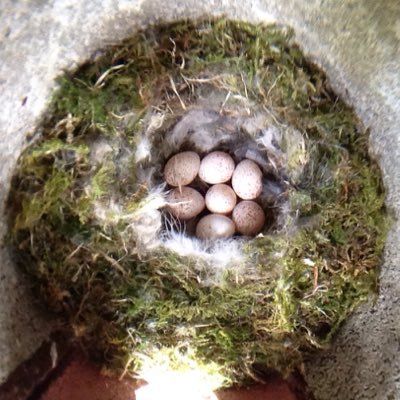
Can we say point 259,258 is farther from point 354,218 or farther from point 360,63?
point 360,63

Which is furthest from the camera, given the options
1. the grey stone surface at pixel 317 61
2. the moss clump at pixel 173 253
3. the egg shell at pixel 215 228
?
the egg shell at pixel 215 228

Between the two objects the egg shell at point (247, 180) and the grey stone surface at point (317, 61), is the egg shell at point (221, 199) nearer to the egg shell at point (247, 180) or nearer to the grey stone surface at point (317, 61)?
the egg shell at point (247, 180)

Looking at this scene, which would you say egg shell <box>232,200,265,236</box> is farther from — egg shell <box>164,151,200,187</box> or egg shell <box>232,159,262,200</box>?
egg shell <box>164,151,200,187</box>

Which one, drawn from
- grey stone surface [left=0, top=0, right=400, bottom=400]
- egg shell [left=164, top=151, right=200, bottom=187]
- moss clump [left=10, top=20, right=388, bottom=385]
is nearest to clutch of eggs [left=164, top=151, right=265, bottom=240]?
egg shell [left=164, top=151, right=200, bottom=187]

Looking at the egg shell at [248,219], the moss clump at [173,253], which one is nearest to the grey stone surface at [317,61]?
the moss clump at [173,253]

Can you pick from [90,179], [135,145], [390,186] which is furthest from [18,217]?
[390,186]

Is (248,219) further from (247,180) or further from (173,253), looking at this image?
(173,253)
